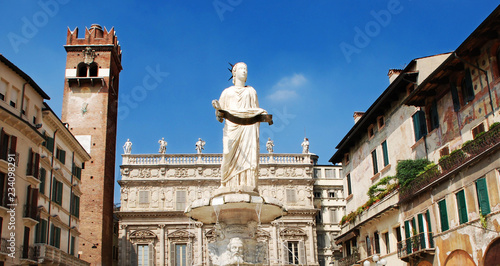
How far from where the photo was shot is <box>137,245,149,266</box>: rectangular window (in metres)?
51.3

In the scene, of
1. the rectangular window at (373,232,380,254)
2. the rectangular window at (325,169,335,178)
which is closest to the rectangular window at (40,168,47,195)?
the rectangular window at (373,232,380,254)

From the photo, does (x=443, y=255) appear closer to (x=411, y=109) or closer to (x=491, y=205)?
(x=491, y=205)

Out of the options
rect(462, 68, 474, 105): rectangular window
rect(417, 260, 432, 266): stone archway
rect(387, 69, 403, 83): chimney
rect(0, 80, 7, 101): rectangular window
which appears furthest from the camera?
rect(387, 69, 403, 83): chimney

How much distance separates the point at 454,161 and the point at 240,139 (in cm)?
1348

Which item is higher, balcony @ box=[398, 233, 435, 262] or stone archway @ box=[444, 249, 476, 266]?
balcony @ box=[398, 233, 435, 262]

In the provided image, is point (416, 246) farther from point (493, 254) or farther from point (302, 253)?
point (302, 253)

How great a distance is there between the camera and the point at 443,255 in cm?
2350

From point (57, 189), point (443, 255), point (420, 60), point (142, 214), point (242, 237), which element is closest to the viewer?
point (242, 237)

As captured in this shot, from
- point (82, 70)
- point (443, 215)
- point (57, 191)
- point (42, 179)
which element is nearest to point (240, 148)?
point (443, 215)

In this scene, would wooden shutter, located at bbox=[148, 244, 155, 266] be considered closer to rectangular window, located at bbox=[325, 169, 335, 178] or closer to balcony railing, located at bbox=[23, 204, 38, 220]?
rectangular window, located at bbox=[325, 169, 335, 178]

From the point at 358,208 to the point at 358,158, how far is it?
392 cm

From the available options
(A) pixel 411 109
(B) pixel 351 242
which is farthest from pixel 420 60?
(B) pixel 351 242

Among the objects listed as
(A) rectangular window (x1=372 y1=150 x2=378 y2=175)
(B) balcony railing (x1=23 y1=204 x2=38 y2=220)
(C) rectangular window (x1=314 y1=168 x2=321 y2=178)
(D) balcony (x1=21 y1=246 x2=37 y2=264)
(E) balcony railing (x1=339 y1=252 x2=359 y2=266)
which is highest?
(C) rectangular window (x1=314 y1=168 x2=321 y2=178)

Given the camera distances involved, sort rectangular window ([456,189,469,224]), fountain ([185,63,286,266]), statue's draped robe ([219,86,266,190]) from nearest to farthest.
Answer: fountain ([185,63,286,266]), statue's draped robe ([219,86,266,190]), rectangular window ([456,189,469,224])
